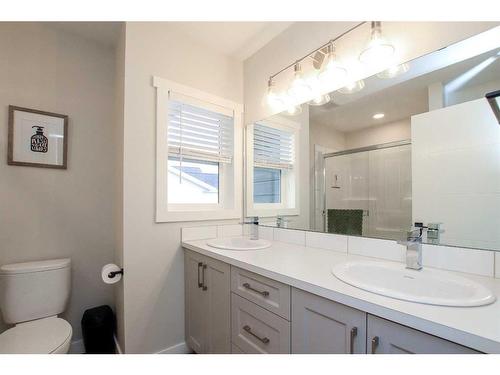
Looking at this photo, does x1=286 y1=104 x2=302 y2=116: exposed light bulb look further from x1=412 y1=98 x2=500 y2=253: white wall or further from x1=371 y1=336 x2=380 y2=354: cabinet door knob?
x1=371 y1=336 x2=380 y2=354: cabinet door knob

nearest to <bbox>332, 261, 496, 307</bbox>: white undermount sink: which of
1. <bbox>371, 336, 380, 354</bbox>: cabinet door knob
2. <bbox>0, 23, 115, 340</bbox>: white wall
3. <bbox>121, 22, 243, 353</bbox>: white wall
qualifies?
<bbox>371, 336, 380, 354</bbox>: cabinet door knob

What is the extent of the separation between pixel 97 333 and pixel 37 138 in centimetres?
137

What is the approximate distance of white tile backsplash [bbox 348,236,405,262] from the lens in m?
1.13

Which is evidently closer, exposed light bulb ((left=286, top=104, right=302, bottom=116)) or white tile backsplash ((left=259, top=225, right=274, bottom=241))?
exposed light bulb ((left=286, top=104, right=302, bottom=116))

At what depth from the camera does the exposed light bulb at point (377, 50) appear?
1.16 m

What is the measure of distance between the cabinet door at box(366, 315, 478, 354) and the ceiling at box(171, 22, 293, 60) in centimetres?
184

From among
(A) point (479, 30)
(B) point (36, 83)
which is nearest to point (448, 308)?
(A) point (479, 30)

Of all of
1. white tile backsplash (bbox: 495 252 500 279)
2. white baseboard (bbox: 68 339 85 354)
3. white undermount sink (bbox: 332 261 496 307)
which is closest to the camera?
white undermount sink (bbox: 332 261 496 307)

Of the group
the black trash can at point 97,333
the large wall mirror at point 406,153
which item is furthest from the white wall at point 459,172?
the black trash can at point 97,333

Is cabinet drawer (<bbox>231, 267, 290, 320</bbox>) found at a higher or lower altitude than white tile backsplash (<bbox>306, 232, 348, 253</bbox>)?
lower

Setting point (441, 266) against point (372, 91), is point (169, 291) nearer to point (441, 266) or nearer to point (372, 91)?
point (441, 266)

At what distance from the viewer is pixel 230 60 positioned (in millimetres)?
2000

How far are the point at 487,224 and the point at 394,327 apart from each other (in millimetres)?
653

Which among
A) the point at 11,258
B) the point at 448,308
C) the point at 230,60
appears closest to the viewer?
the point at 448,308
